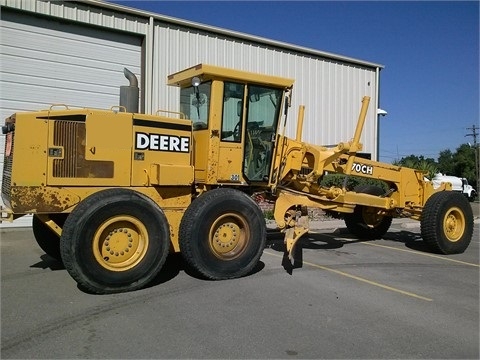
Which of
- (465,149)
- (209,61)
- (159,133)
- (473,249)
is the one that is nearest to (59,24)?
(209,61)

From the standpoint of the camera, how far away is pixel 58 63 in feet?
42.2

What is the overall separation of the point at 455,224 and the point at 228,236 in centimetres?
532

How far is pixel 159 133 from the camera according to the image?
684 centimetres

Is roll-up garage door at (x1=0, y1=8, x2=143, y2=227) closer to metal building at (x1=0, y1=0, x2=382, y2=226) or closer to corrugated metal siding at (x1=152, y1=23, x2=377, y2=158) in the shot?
metal building at (x1=0, y1=0, x2=382, y2=226)

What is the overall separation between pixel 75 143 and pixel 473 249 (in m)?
8.53

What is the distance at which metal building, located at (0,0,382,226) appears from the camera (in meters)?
12.3

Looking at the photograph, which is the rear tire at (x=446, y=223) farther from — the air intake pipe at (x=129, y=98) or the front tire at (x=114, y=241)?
the air intake pipe at (x=129, y=98)

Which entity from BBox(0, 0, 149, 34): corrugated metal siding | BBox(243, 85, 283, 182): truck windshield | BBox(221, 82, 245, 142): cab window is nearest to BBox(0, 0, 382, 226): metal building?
BBox(0, 0, 149, 34): corrugated metal siding

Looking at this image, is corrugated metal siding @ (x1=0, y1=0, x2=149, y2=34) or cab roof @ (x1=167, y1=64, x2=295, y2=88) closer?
cab roof @ (x1=167, y1=64, x2=295, y2=88)

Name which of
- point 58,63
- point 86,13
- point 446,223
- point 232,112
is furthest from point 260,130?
point 86,13

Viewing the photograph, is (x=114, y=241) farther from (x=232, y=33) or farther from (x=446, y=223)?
(x=232, y=33)

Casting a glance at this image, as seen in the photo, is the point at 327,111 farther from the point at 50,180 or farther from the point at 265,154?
the point at 50,180

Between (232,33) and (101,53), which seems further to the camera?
(232,33)

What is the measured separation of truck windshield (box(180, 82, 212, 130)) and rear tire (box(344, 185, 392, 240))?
4877mm
